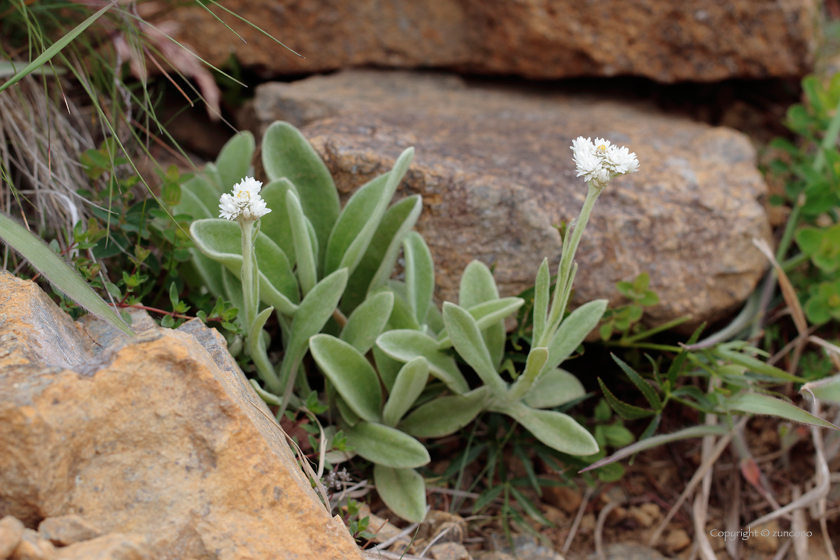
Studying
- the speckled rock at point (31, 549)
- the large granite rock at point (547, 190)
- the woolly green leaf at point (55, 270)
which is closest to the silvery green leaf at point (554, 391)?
the large granite rock at point (547, 190)

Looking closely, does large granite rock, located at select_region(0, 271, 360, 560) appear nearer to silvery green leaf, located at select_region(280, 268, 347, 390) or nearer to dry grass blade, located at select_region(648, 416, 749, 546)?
silvery green leaf, located at select_region(280, 268, 347, 390)

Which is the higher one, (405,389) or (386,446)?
(405,389)

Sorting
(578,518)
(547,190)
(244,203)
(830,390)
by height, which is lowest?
(578,518)

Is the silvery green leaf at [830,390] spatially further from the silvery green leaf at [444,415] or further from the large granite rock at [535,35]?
the large granite rock at [535,35]

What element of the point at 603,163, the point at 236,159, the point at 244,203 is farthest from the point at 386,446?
the point at 236,159

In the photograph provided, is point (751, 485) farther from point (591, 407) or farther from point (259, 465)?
point (259, 465)

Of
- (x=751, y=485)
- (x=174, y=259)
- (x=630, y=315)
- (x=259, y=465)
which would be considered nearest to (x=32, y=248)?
(x=174, y=259)

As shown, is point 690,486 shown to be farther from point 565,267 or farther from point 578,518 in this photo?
point 565,267
